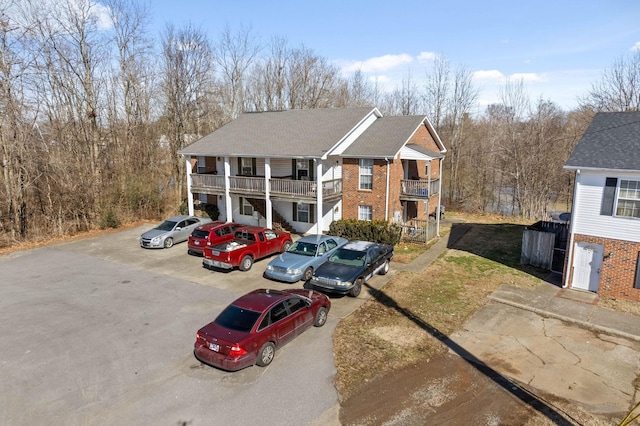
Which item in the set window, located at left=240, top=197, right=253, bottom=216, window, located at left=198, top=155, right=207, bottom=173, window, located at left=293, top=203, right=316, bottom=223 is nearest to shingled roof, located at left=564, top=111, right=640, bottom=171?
window, located at left=293, top=203, right=316, bottom=223

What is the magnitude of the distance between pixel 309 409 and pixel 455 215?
1040 inches

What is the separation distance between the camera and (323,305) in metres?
12.0

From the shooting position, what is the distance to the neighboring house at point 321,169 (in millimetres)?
21531

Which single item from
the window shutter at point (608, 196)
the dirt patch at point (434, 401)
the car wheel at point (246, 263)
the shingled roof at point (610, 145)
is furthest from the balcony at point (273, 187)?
the dirt patch at point (434, 401)

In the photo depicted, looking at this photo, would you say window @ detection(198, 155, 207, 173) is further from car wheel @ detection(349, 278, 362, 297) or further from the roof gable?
car wheel @ detection(349, 278, 362, 297)

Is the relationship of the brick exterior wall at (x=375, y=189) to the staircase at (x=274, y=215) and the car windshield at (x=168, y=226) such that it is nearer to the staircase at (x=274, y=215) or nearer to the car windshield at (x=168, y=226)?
the staircase at (x=274, y=215)

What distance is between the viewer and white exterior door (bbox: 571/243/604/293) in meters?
14.7

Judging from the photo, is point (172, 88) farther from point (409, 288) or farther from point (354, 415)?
point (354, 415)

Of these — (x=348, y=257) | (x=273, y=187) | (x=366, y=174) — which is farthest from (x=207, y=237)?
(x=366, y=174)

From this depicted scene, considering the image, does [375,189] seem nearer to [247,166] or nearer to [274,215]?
[274,215]

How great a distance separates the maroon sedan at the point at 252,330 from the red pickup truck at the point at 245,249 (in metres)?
5.88

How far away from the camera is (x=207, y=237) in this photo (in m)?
18.9

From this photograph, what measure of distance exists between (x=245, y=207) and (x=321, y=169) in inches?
283

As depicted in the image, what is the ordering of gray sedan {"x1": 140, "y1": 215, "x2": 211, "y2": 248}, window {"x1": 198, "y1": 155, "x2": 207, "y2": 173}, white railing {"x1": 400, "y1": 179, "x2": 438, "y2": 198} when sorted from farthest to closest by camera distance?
window {"x1": 198, "y1": 155, "x2": 207, "y2": 173} → white railing {"x1": 400, "y1": 179, "x2": 438, "y2": 198} → gray sedan {"x1": 140, "y1": 215, "x2": 211, "y2": 248}
